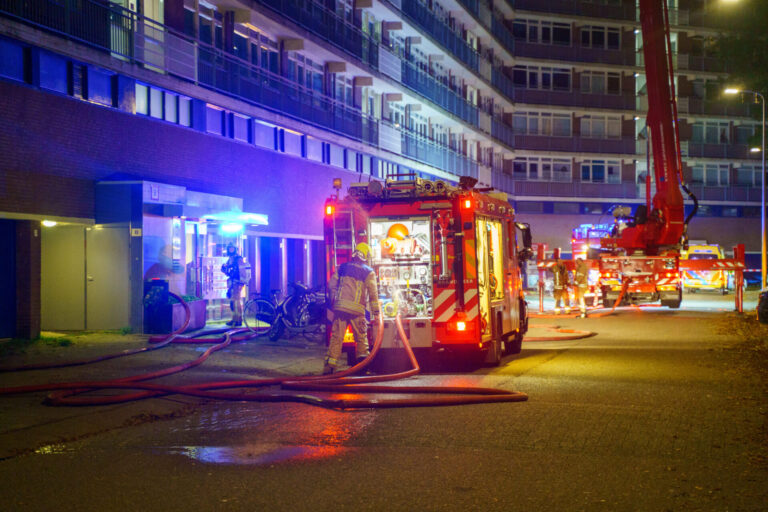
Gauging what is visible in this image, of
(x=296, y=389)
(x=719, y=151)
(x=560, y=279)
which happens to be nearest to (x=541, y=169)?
(x=719, y=151)

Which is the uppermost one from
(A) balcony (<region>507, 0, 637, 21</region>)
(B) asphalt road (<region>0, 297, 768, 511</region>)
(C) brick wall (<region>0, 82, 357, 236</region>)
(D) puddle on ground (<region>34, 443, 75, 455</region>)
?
(A) balcony (<region>507, 0, 637, 21</region>)

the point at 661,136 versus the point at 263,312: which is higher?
the point at 661,136

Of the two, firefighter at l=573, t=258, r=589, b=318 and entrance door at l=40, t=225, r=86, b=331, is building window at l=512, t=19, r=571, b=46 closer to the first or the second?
firefighter at l=573, t=258, r=589, b=318

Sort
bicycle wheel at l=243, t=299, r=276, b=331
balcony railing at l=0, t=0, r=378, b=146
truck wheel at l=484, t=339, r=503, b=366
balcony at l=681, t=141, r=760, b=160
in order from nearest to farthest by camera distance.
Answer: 1. truck wheel at l=484, t=339, r=503, b=366
2. balcony railing at l=0, t=0, r=378, b=146
3. bicycle wheel at l=243, t=299, r=276, b=331
4. balcony at l=681, t=141, r=760, b=160

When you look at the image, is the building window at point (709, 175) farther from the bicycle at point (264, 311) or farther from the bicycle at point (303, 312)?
the bicycle at point (303, 312)

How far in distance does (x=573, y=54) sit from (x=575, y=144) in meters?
6.40

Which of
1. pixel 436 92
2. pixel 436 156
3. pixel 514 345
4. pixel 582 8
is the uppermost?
pixel 582 8

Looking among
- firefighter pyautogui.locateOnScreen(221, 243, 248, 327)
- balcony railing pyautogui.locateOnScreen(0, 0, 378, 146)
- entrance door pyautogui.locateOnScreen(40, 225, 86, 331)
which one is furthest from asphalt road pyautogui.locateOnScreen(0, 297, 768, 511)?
balcony railing pyautogui.locateOnScreen(0, 0, 378, 146)

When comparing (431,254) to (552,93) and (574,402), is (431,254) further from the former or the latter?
(552,93)

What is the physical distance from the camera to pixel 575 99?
59812mm

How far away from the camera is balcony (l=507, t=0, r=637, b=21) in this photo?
58562 mm

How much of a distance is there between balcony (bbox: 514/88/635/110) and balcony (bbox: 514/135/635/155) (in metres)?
2.40

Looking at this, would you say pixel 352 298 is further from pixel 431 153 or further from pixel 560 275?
pixel 431 153

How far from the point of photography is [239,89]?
23.9m
